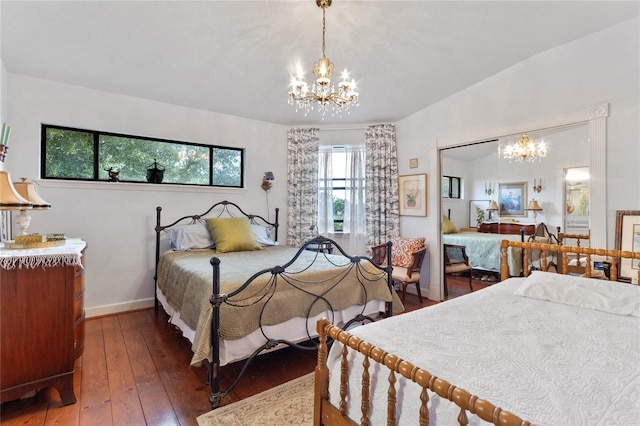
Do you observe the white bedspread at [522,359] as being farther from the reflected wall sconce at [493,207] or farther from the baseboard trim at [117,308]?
the baseboard trim at [117,308]

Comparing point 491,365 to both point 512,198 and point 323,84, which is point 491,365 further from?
point 512,198

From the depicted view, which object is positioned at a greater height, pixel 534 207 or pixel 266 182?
pixel 266 182

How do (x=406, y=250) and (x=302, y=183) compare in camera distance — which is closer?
(x=406, y=250)

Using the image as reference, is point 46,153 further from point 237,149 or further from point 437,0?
point 437,0

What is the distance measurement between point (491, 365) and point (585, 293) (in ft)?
3.77

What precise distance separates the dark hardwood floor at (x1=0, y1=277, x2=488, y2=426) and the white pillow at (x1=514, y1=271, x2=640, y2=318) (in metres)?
1.68

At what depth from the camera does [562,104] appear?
116 inches

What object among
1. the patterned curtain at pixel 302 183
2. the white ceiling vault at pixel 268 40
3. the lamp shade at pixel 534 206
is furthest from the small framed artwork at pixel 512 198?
the patterned curtain at pixel 302 183

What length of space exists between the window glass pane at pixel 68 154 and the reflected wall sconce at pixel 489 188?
15.5ft

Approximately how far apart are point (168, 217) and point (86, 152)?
111cm

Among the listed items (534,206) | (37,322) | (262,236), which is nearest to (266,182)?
(262,236)

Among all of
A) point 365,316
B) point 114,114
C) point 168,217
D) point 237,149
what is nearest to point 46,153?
point 114,114

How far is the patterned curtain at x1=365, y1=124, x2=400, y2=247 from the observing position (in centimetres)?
455

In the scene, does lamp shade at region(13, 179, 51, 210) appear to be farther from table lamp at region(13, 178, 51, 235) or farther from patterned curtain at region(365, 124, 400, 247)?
patterned curtain at region(365, 124, 400, 247)
